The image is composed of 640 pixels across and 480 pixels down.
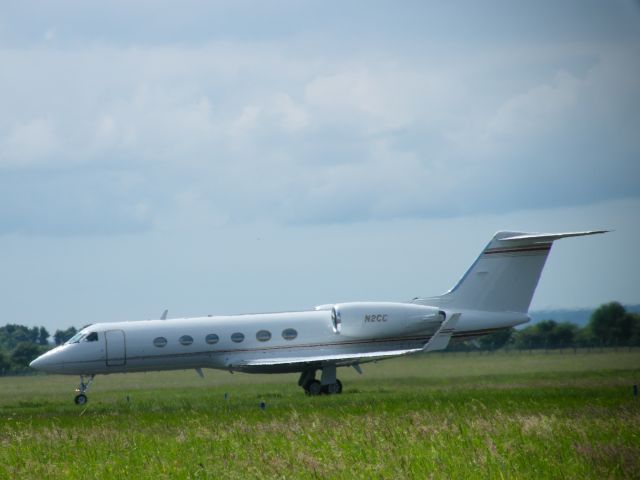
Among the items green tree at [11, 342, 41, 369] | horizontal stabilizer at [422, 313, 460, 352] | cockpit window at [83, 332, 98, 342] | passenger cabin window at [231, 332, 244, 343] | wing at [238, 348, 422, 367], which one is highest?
green tree at [11, 342, 41, 369]

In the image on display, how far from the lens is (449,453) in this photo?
13641 mm

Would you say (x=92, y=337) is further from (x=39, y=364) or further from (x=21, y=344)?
(x=21, y=344)

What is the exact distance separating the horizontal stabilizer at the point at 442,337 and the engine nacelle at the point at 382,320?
111 cm

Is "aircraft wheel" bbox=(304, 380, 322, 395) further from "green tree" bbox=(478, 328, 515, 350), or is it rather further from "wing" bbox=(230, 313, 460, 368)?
"green tree" bbox=(478, 328, 515, 350)

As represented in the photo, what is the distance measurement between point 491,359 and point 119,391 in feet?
48.9

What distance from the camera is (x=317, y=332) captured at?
102ft

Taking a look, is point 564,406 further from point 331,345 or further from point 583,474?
point 331,345

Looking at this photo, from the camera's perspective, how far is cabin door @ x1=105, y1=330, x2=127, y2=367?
30.5m

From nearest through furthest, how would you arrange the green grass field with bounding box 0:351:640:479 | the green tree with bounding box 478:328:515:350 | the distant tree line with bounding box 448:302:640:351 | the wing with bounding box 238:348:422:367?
the green grass field with bounding box 0:351:640:479, the wing with bounding box 238:348:422:367, the distant tree line with bounding box 448:302:640:351, the green tree with bounding box 478:328:515:350

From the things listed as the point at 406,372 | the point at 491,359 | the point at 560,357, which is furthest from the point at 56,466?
the point at 491,359

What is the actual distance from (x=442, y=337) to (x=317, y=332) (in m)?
3.89

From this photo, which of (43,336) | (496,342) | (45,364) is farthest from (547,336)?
(43,336)

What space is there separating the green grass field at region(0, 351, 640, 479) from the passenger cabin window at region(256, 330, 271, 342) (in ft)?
5.13

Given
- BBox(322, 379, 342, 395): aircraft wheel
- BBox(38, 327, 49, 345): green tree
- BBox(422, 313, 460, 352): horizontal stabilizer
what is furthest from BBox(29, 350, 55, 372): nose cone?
BBox(38, 327, 49, 345): green tree
